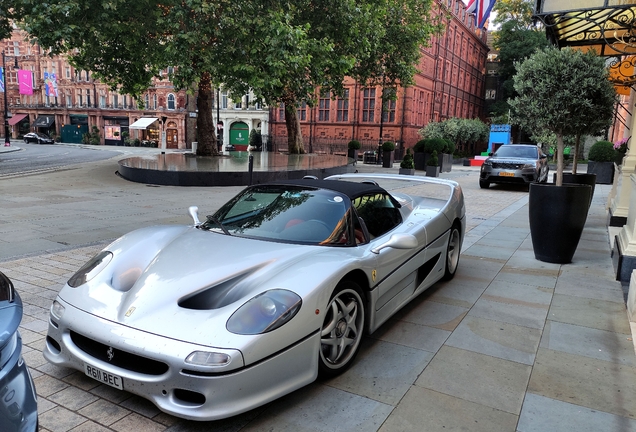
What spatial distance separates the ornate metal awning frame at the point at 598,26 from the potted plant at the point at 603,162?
11217mm

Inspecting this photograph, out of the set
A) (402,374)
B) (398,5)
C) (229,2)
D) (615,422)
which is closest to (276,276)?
(402,374)

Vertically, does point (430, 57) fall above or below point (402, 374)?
above

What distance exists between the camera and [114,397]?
2.85 metres

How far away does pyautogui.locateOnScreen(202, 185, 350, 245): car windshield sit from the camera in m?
3.55

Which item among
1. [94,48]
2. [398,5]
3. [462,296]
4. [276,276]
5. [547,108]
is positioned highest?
[398,5]

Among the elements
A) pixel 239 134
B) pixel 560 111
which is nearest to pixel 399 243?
pixel 560 111

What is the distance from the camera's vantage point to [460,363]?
137 inches

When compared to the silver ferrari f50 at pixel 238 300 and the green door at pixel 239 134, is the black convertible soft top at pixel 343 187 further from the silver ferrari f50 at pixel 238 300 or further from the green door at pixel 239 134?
the green door at pixel 239 134

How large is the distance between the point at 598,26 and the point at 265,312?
7.97 m

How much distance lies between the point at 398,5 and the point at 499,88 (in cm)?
4199

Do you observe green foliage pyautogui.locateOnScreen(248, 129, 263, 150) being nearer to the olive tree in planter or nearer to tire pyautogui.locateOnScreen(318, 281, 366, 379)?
the olive tree in planter

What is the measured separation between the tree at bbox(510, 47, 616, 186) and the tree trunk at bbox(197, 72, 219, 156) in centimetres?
1650

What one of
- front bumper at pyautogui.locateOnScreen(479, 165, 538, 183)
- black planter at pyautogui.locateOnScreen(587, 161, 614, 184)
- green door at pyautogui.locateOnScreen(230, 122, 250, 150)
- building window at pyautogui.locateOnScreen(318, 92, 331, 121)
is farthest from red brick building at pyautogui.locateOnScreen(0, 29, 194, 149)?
black planter at pyautogui.locateOnScreen(587, 161, 614, 184)

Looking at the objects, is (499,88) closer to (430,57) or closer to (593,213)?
(430,57)
